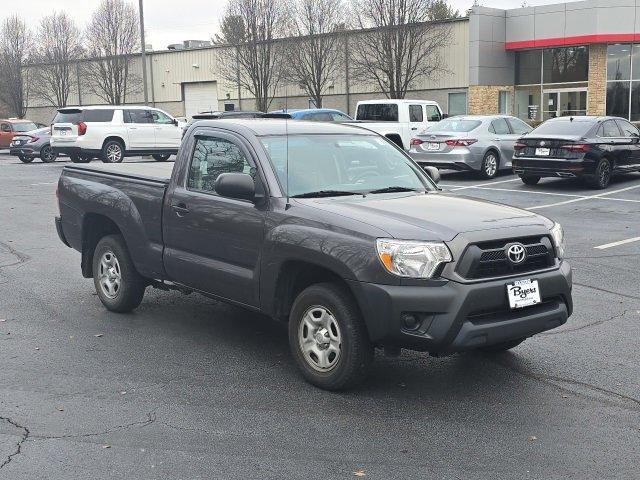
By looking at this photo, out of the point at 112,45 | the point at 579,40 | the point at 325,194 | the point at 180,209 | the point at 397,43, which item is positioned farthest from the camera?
the point at 112,45

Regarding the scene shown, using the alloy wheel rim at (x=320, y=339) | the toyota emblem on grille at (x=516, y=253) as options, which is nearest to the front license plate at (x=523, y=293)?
the toyota emblem on grille at (x=516, y=253)

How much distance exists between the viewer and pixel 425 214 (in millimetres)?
5203

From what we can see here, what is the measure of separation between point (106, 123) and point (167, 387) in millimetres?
21699

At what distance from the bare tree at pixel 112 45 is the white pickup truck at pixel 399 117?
30.1 m

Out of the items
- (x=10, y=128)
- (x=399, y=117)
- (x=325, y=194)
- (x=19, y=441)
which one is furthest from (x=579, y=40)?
(x=19, y=441)

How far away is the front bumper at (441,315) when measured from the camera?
15.5 ft

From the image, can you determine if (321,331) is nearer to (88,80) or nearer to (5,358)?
(5,358)

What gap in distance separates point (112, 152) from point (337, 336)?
22019 millimetres

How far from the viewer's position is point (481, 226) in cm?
501

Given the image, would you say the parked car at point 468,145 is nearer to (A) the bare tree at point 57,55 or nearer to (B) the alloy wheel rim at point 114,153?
(B) the alloy wheel rim at point 114,153

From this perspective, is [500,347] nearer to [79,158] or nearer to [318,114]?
[318,114]

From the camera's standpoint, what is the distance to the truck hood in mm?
4910

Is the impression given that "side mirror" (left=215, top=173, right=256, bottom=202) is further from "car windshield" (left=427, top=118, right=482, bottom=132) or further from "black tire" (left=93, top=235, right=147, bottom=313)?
"car windshield" (left=427, top=118, right=482, bottom=132)

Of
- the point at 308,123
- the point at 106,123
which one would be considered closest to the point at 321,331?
the point at 308,123
